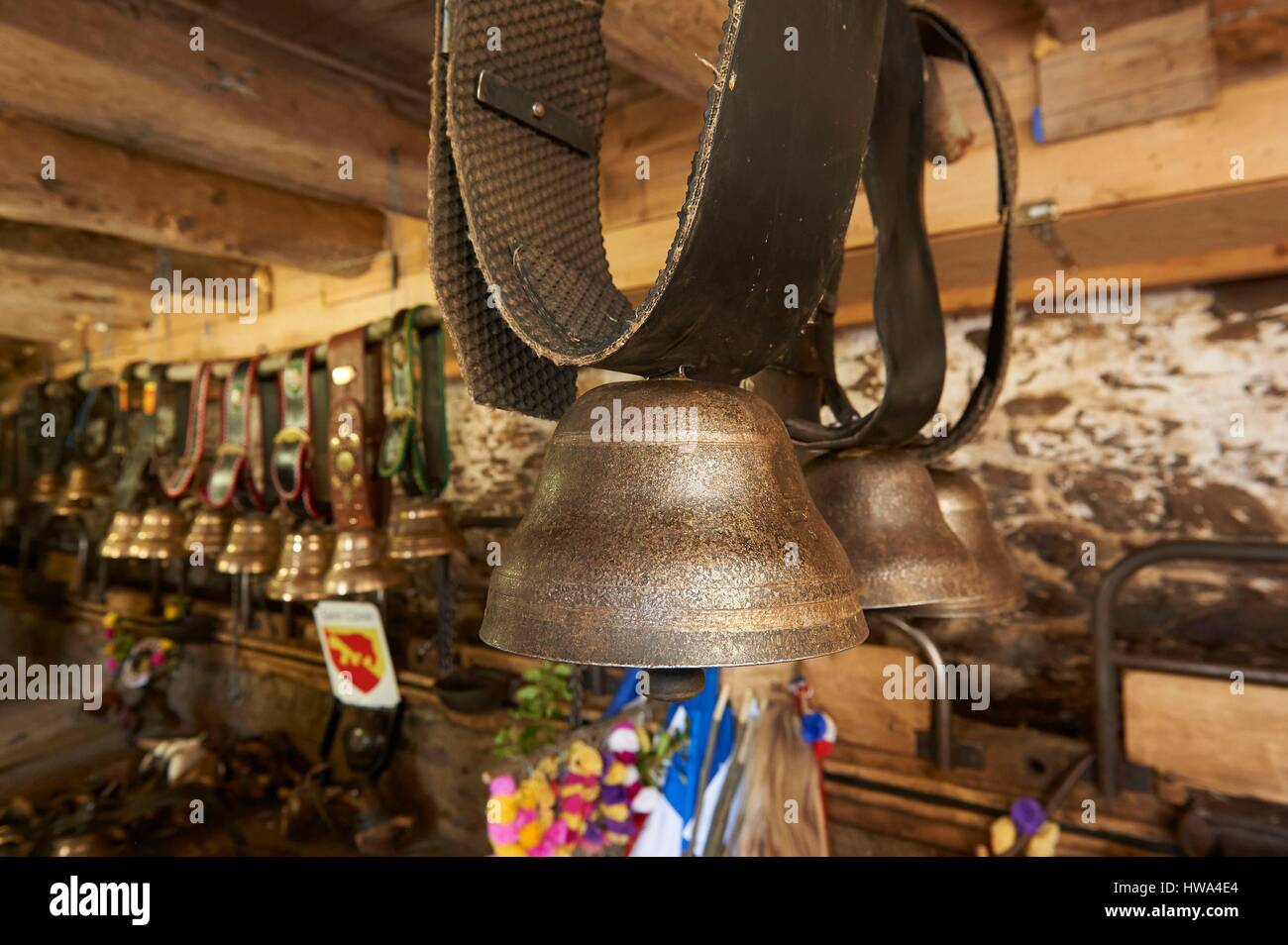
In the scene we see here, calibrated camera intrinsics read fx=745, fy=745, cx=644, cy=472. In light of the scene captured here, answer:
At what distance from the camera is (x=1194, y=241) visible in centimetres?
184

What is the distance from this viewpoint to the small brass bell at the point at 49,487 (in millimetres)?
4234

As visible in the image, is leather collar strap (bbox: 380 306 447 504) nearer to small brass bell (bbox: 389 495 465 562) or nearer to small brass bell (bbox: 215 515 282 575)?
small brass bell (bbox: 389 495 465 562)

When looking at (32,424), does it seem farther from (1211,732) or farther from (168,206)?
(1211,732)

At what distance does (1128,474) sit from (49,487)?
5273 mm

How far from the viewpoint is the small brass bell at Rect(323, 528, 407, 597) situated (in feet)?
7.41

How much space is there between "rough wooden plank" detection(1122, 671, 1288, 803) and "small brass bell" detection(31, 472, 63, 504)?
5141 mm

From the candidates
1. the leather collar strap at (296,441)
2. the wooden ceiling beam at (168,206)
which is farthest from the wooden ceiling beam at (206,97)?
the leather collar strap at (296,441)

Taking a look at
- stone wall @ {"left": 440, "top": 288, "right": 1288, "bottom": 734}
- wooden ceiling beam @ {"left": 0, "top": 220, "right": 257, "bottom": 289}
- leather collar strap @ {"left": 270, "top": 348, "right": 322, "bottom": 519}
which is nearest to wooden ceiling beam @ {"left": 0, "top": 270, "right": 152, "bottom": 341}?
wooden ceiling beam @ {"left": 0, "top": 220, "right": 257, "bottom": 289}

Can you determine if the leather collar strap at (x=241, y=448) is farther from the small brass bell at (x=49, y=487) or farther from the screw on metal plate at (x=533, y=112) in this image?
the screw on metal plate at (x=533, y=112)

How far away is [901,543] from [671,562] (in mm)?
510

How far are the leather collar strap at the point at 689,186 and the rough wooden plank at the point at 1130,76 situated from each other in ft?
4.20

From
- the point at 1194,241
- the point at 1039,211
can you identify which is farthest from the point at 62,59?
the point at 1194,241
